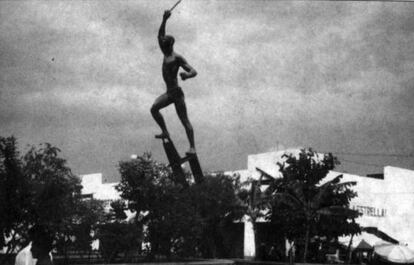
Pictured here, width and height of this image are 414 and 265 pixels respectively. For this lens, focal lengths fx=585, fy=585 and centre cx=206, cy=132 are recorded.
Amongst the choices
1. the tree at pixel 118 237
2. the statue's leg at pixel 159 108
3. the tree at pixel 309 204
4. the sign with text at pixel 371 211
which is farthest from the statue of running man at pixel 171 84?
the sign with text at pixel 371 211

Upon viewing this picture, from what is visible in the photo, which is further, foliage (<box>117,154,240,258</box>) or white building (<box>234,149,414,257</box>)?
white building (<box>234,149,414,257</box>)

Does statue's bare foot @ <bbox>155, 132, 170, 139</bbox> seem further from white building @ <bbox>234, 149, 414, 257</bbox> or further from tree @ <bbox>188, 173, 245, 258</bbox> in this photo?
white building @ <bbox>234, 149, 414, 257</bbox>

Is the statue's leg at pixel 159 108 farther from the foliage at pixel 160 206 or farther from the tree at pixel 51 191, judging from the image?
the tree at pixel 51 191

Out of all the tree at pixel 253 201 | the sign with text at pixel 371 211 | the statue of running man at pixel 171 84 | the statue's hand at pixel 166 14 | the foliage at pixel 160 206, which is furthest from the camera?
the sign with text at pixel 371 211

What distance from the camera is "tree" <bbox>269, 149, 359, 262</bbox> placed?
25453mm

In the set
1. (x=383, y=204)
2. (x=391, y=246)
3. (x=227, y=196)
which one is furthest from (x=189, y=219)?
(x=383, y=204)

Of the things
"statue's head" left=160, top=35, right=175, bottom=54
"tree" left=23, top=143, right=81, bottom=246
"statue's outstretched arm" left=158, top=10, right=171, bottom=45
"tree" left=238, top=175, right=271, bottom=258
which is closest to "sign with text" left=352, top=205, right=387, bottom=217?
"tree" left=238, top=175, right=271, bottom=258

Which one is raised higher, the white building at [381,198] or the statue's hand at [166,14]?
the statue's hand at [166,14]

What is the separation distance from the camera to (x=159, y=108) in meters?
A: 19.6

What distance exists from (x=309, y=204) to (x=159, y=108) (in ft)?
30.6

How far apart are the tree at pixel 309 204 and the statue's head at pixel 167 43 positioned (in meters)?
9.78

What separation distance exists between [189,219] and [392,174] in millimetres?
25118

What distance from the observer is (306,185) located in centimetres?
2622

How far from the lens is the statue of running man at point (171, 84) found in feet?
61.5
